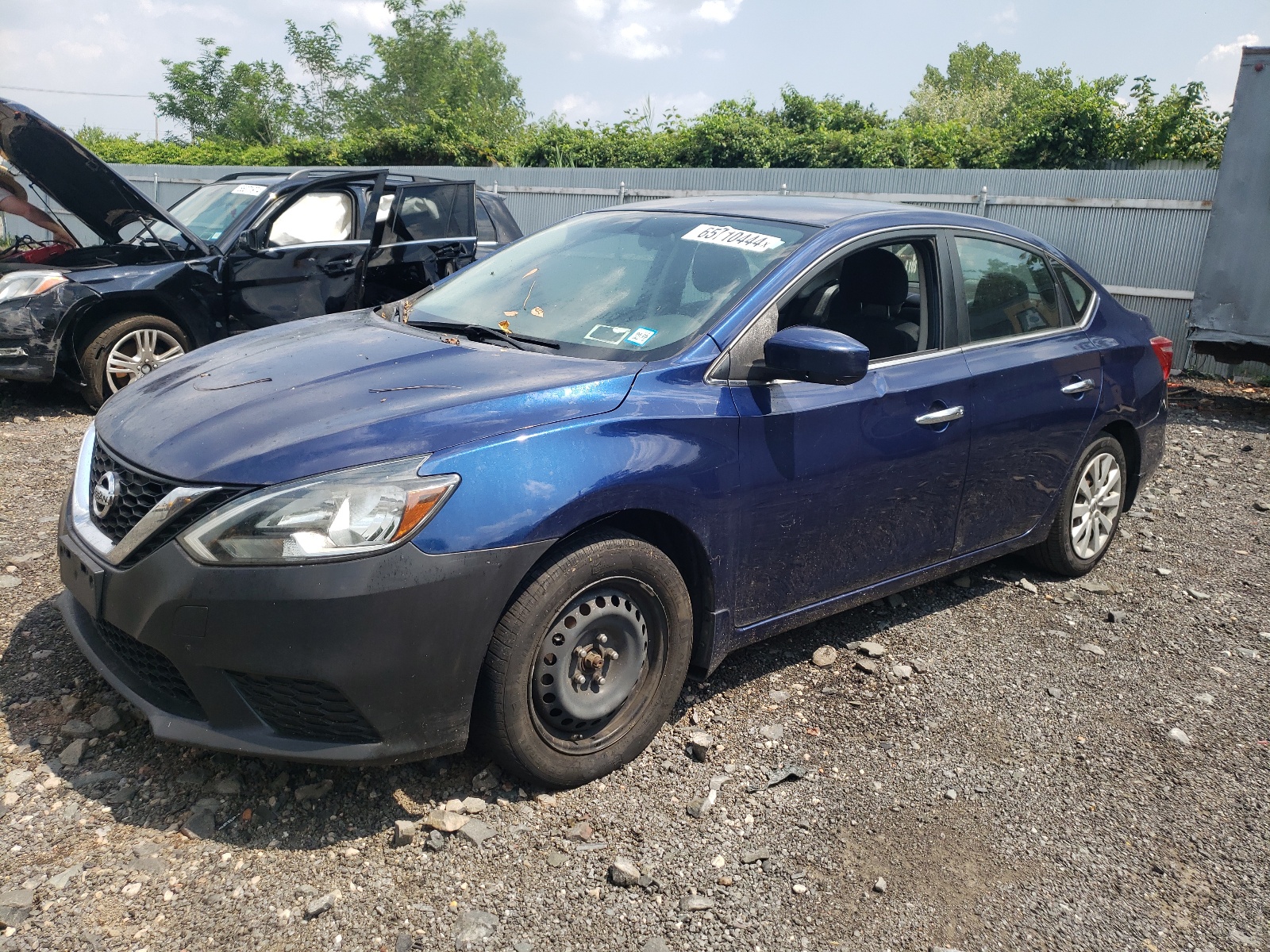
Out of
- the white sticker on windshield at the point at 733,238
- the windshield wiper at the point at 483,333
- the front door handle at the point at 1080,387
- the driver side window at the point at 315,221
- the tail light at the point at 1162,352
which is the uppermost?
the white sticker on windshield at the point at 733,238

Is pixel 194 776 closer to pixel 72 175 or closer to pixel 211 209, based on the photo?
pixel 72 175

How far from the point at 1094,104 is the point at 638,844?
19.9 metres

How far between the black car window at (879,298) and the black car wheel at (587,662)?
1141mm

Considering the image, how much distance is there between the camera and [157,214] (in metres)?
7.20

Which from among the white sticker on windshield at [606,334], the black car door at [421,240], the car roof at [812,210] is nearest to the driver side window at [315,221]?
the black car door at [421,240]

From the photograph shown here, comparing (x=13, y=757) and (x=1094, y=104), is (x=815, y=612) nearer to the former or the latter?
(x=13, y=757)

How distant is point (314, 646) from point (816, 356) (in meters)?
1.68

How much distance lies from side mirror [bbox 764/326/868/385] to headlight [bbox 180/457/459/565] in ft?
4.04

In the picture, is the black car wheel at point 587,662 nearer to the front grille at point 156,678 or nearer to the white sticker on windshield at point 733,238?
the front grille at point 156,678

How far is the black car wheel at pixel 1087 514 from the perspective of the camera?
470 centimetres

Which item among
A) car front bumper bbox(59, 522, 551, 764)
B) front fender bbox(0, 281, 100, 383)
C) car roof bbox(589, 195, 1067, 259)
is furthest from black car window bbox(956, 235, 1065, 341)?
front fender bbox(0, 281, 100, 383)

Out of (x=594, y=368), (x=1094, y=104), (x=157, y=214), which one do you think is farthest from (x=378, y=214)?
(x=1094, y=104)

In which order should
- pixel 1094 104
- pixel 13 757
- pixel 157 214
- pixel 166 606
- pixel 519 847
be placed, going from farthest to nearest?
pixel 1094 104 < pixel 157 214 < pixel 13 757 < pixel 519 847 < pixel 166 606

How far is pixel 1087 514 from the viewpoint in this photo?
4.87 m
